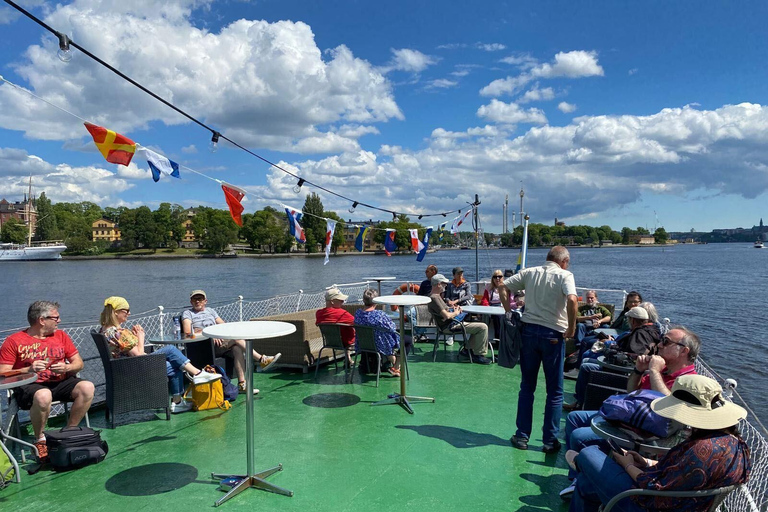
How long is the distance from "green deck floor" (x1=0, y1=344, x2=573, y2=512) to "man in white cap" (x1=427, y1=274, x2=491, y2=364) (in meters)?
1.48

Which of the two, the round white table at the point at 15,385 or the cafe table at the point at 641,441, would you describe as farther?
the round white table at the point at 15,385

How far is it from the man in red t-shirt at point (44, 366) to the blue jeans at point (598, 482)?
12.9 feet

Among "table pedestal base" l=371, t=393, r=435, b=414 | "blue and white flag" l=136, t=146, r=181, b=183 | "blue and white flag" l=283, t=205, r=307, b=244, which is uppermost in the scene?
"blue and white flag" l=136, t=146, r=181, b=183

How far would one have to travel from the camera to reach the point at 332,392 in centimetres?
598

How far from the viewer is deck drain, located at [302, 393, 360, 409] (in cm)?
550

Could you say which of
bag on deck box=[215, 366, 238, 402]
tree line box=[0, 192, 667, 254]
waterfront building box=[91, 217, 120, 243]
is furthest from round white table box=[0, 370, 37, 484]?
waterfront building box=[91, 217, 120, 243]

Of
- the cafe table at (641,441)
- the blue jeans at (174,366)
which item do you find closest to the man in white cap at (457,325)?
the blue jeans at (174,366)

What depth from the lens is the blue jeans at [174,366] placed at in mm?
5297

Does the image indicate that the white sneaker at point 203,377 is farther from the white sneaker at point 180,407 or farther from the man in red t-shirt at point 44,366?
the man in red t-shirt at point 44,366

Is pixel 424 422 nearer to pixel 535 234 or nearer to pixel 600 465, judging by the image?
pixel 600 465

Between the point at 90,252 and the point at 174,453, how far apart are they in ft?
346

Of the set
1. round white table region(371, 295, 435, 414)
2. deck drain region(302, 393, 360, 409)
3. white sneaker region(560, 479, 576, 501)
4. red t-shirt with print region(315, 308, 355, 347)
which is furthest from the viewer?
red t-shirt with print region(315, 308, 355, 347)

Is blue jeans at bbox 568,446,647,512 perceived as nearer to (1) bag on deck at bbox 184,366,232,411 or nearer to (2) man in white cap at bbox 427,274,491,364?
(1) bag on deck at bbox 184,366,232,411

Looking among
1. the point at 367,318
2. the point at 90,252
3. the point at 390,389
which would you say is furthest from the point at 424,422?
the point at 90,252
